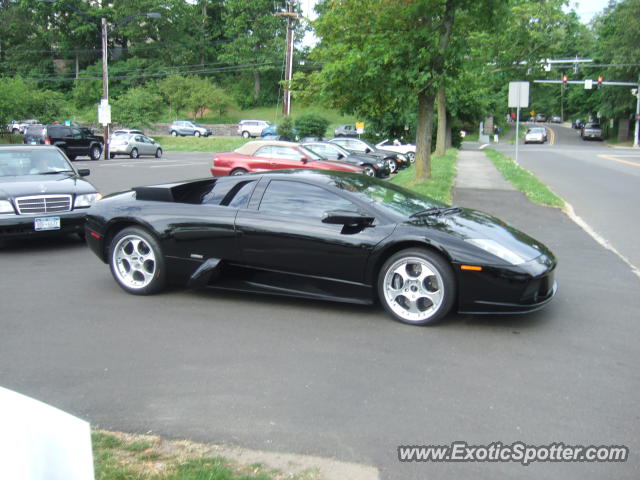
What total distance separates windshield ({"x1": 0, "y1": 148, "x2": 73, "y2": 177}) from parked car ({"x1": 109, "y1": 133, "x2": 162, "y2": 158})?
27.0 meters

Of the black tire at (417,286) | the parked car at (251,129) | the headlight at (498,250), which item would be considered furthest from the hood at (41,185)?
the parked car at (251,129)

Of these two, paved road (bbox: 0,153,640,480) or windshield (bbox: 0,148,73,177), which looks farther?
windshield (bbox: 0,148,73,177)

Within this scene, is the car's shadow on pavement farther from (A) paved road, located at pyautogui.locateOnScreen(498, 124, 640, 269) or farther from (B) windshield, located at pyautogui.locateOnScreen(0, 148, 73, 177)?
(A) paved road, located at pyautogui.locateOnScreen(498, 124, 640, 269)

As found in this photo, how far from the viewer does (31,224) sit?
8836 millimetres

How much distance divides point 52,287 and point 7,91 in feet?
126

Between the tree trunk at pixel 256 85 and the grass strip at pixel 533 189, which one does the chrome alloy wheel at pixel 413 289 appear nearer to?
the grass strip at pixel 533 189

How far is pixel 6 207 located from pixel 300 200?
16.2ft

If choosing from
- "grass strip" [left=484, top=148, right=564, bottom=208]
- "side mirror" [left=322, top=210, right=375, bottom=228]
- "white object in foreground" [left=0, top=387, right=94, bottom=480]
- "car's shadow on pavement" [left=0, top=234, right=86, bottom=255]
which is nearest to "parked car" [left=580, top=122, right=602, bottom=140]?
"grass strip" [left=484, top=148, right=564, bottom=208]

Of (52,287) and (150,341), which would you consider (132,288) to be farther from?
(150,341)

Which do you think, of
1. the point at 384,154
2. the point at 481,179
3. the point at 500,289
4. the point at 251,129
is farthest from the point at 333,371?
the point at 251,129

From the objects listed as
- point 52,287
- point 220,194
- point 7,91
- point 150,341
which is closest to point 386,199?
point 220,194

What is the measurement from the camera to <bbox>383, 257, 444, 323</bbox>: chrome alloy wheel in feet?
17.7

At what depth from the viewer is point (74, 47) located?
90.8 metres

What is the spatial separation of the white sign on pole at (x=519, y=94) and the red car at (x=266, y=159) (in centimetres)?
627
